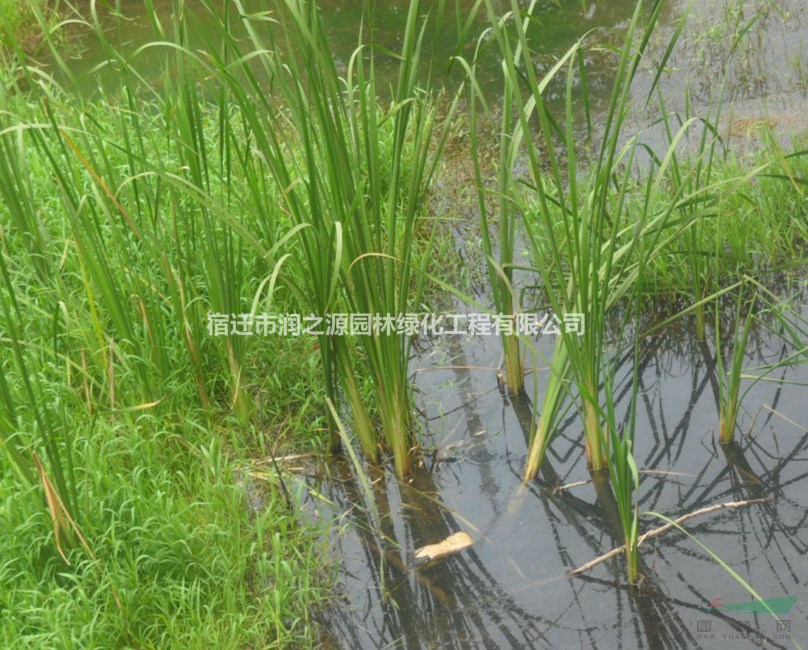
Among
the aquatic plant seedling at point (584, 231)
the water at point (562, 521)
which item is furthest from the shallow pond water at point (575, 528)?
the aquatic plant seedling at point (584, 231)

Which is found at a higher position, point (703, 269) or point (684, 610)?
point (703, 269)

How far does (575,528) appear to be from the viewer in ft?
7.28

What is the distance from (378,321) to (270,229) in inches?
21.4

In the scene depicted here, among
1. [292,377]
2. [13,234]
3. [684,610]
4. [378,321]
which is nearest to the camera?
[684,610]

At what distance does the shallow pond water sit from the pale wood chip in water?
2 cm

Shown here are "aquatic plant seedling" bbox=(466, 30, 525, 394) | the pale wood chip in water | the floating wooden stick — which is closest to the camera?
the floating wooden stick

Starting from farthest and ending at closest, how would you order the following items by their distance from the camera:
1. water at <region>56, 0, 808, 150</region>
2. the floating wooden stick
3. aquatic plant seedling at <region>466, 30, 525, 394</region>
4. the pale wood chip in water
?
water at <region>56, 0, 808, 150</region>
aquatic plant seedling at <region>466, 30, 525, 394</region>
the pale wood chip in water
the floating wooden stick

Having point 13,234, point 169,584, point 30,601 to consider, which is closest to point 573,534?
point 169,584

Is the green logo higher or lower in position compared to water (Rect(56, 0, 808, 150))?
lower

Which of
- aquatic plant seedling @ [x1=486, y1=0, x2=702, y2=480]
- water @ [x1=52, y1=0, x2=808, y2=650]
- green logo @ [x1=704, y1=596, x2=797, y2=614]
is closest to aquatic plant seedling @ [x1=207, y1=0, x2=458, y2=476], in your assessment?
water @ [x1=52, y1=0, x2=808, y2=650]

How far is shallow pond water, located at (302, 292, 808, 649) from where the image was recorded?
195 cm

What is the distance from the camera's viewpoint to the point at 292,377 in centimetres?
286

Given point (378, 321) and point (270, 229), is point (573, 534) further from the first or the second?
point (270, 229)

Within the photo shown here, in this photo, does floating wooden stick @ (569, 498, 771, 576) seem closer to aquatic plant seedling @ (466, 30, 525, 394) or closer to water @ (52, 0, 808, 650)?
water @ (52, 0, 808, 650)
